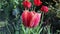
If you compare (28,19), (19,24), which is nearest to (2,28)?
(19,24)

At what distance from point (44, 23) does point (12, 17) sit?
32 cm

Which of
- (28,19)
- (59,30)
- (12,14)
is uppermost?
(28,19)

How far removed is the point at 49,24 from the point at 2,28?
44 centimetres

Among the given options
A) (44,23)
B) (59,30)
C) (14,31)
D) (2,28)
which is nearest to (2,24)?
(2,28)

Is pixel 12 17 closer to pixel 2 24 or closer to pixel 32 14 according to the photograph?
pixel 2 24

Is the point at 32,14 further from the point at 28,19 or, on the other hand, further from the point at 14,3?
the point at 14,3

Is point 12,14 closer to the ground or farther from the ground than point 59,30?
farther from the ground

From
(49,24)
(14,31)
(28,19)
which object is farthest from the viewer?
(49,24)

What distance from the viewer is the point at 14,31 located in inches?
69.3

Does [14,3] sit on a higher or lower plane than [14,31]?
higher

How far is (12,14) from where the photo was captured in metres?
1.96

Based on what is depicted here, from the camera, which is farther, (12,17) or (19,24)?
(12,17)

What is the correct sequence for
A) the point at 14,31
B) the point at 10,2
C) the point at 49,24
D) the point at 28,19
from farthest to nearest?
the point at 10,2 < the point at 49,24 < the point at 14,31 < the point at 28,19

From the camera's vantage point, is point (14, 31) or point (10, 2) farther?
point (10, 2)
